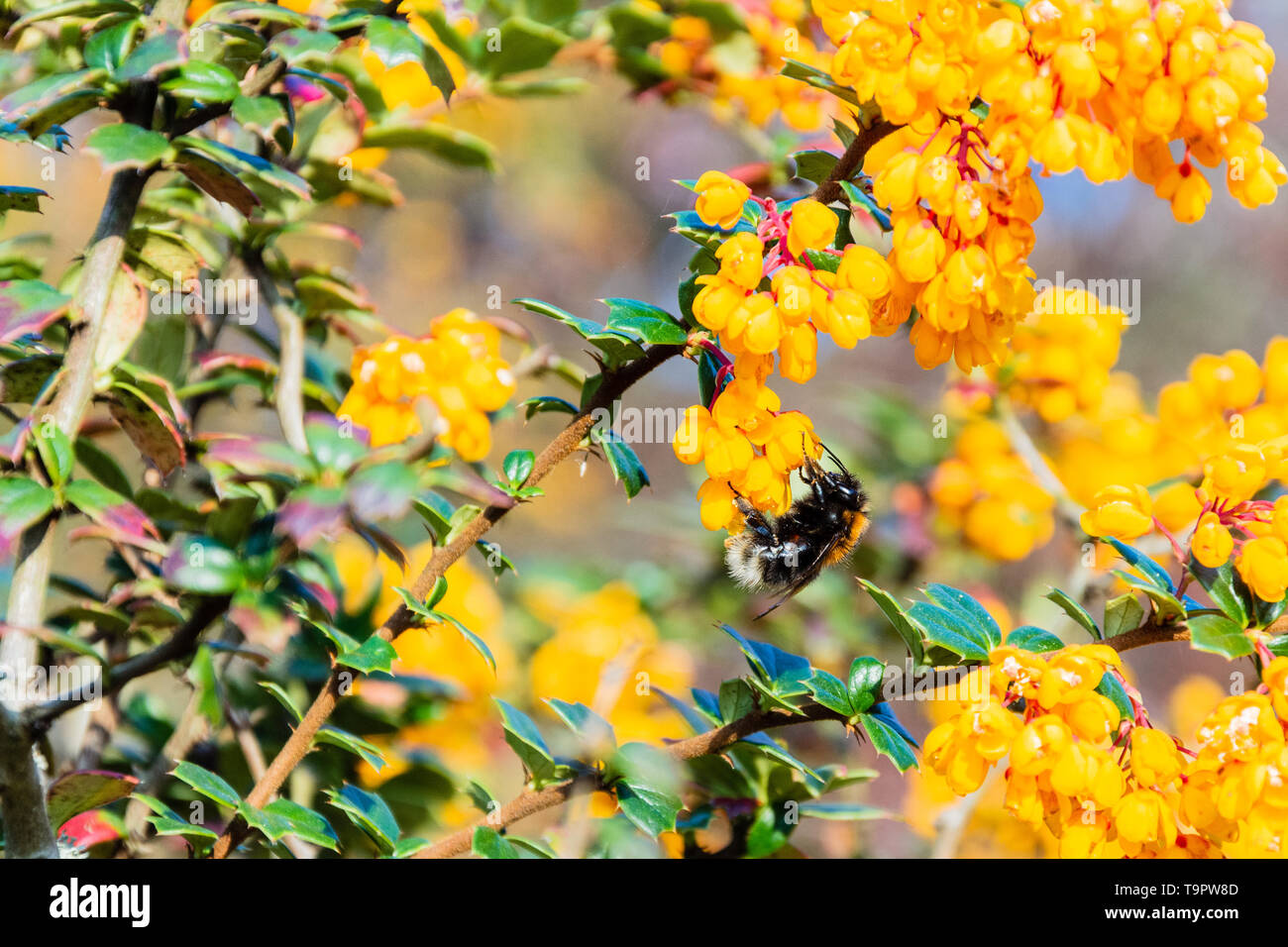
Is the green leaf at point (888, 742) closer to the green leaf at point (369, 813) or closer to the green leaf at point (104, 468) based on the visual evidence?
the green leaf at point (369, 813)

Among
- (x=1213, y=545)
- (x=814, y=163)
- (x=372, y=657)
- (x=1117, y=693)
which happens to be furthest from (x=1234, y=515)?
(x=372, y=657)

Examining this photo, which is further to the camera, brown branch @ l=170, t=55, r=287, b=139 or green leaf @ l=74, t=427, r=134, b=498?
green leaf @ l=74, t=427, r=134, b=498

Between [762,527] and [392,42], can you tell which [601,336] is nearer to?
[392,42]

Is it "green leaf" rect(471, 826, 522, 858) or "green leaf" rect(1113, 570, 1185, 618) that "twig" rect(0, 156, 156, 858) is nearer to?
"green leaf" rect(471, 826, 522, 858)

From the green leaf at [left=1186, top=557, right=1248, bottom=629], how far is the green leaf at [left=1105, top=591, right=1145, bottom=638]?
1.9 inches

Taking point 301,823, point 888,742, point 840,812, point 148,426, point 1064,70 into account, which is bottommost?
point 840,812

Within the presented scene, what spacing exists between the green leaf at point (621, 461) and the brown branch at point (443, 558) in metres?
0.01

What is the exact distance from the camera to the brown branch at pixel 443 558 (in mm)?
795

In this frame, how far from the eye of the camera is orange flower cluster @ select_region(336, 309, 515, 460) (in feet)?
3.43

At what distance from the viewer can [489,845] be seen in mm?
795

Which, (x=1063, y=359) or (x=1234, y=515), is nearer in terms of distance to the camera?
(x=1234, y=515)

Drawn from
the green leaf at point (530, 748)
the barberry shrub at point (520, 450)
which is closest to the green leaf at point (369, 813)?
the barberry shrub at point (520, 450)

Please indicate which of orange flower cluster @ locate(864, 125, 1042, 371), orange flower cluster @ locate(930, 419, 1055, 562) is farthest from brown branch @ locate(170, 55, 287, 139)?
orange flower cluster @ locate(930, 419, 1055, 562)

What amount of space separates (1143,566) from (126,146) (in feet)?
2.67
